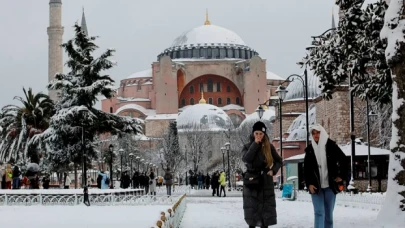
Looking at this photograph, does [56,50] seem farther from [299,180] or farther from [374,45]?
[374,45]

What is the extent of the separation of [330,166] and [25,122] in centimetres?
2496

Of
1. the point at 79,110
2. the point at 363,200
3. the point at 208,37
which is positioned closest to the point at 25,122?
the point at 79,110

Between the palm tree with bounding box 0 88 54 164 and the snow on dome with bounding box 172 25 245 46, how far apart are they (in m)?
57.8

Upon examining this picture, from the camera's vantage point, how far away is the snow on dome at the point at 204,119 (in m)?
74.2

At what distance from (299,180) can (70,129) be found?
870 centimetres

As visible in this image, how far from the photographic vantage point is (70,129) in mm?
26406

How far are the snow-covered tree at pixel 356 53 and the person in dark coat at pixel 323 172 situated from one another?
3.96 meters

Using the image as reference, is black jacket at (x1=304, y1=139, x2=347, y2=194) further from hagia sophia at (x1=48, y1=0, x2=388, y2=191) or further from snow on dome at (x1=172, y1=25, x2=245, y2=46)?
snow on dome at (x1=172, y1=25, x2=245, y2=46)

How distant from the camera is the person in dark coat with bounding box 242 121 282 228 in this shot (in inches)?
274

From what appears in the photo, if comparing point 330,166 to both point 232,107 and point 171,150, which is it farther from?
point 232,107

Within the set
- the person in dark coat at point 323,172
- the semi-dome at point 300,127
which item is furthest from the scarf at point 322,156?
the semi-dome at point 300,127

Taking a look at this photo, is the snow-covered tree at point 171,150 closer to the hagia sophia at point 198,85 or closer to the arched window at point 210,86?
the hagia sophia at point 198,85

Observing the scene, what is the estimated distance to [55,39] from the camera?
7188cm

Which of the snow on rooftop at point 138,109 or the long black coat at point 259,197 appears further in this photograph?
the snow on rooftop at point 138,109
